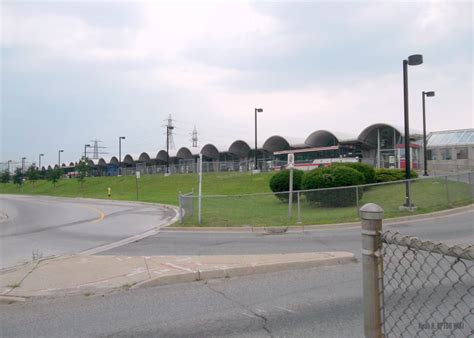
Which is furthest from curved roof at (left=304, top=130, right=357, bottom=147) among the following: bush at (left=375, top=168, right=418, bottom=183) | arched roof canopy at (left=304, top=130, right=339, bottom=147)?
bush at (left=375, top=168, right=418, bottom=183)

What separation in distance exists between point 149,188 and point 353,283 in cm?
4452

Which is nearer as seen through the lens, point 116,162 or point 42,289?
point 42,289

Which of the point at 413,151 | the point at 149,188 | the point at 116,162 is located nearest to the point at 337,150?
the point at 413,151

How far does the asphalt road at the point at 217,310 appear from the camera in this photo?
488 centimetres

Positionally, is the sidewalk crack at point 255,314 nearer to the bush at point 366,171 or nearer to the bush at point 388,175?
the bush at point 366,171

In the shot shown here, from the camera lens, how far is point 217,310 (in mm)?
5570

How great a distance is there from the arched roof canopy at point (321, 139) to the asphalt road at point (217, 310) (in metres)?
58.5

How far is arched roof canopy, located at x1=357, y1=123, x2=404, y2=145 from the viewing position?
55.1 meters

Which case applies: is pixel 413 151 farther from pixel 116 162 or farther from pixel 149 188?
pixel 116 162

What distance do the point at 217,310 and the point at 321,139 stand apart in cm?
Answer: 6304

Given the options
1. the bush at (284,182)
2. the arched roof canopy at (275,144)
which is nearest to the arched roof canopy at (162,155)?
the arched roof canopy at (275,144)

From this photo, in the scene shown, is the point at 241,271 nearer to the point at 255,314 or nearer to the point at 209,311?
the point at 209,311

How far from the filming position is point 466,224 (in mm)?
13664

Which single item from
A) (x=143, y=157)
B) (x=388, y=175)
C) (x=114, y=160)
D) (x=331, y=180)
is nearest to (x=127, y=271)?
(x=331, y=180)
